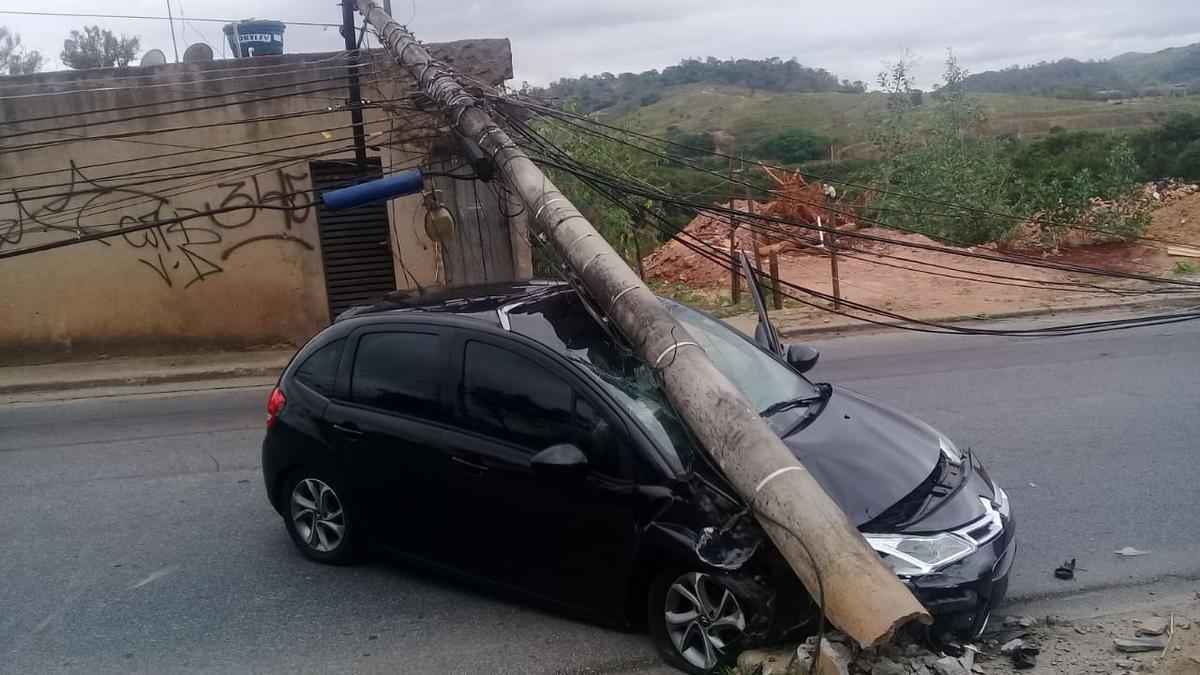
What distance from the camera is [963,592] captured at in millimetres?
4230

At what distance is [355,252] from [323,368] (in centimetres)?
754

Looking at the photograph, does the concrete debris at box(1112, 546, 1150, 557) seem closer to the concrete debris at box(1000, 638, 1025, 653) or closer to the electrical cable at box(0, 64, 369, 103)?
the concrete debris at box(1000, 638, 1025, 653)

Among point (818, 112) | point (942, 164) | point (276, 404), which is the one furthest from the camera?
point (818, 112)

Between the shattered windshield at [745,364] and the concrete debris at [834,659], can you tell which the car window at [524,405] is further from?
the concrete debris at [834,659]

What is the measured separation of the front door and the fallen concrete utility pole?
0.48 meters

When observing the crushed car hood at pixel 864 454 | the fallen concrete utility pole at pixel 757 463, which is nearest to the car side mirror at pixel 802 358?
the crushed car hood at pixel 864 454

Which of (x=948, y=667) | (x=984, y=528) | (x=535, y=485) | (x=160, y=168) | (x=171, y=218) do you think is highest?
(x=160, y=168)

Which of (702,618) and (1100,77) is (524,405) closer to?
(702,618)

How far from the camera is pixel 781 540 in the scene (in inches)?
169

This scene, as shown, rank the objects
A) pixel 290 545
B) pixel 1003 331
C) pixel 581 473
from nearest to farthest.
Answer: pixel 581 473
pixel 290 545
pixel 1003 331

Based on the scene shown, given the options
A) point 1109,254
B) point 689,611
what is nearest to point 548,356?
point 689,611

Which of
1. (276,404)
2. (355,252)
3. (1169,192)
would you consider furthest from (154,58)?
(1169,192)

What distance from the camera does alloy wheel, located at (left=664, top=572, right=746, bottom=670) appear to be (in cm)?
433

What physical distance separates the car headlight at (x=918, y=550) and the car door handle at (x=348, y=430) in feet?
8.84
